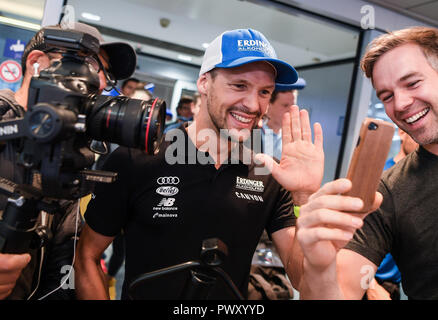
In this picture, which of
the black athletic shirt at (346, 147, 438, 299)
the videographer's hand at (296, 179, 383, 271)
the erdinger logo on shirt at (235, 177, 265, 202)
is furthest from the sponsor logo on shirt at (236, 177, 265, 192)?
the videographer's hand at (296, 179, 383, 271)

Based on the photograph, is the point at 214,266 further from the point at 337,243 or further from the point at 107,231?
the point at 107,231

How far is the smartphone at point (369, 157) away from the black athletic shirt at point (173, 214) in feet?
1.62

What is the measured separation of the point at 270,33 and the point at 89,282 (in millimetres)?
4033

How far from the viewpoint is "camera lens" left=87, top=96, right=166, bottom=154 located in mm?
655

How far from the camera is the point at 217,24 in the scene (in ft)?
14.0

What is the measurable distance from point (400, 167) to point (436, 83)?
0.88ft

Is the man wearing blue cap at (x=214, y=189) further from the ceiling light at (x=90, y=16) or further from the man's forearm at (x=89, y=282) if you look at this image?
the ceiling light at (x=90, y=16)

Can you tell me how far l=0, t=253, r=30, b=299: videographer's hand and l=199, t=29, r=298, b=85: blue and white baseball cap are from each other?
2.46 ft

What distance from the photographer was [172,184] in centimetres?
99

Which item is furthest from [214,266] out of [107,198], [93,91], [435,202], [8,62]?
[8,62]

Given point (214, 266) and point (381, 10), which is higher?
point (381, 10)

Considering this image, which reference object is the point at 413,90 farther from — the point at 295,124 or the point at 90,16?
the point at 90,16

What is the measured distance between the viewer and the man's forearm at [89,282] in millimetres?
918

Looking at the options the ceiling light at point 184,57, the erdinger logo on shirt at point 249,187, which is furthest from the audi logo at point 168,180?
the ceiling light at point 184,57
